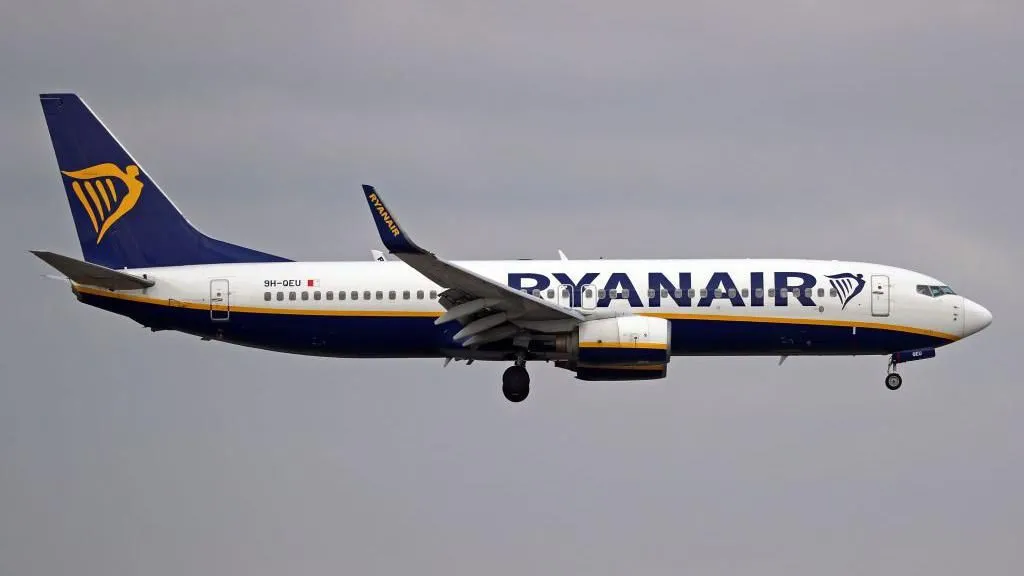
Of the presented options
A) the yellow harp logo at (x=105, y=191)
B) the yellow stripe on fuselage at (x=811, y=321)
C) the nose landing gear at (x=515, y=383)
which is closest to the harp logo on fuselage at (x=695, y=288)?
the yellow stripe on fuselage at (x=811, y=321)

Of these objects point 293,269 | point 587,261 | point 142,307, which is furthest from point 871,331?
point 142,307

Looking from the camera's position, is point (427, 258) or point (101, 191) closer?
point (427, 258)

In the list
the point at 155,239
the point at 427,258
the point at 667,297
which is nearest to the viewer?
the point at 427,258

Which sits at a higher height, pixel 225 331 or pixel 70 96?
pixel 70 96

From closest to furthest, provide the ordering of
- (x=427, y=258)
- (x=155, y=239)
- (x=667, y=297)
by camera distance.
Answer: (x=427, y=258), (x=667, y=297), (x=155, y=239)

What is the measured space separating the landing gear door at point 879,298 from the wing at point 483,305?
1049 cm

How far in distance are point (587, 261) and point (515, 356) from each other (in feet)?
14.0

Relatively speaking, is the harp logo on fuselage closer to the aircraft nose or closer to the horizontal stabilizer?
the aircraft nose

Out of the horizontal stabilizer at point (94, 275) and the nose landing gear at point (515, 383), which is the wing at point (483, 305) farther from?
the horizontal stabilizer at point (94, 275)

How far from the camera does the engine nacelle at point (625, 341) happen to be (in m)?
61.7

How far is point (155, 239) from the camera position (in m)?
66.9

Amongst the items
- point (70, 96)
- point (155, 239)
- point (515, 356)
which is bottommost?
point (515, 356)

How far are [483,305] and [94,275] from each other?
45.6 feet

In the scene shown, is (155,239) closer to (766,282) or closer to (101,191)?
(101,191)
